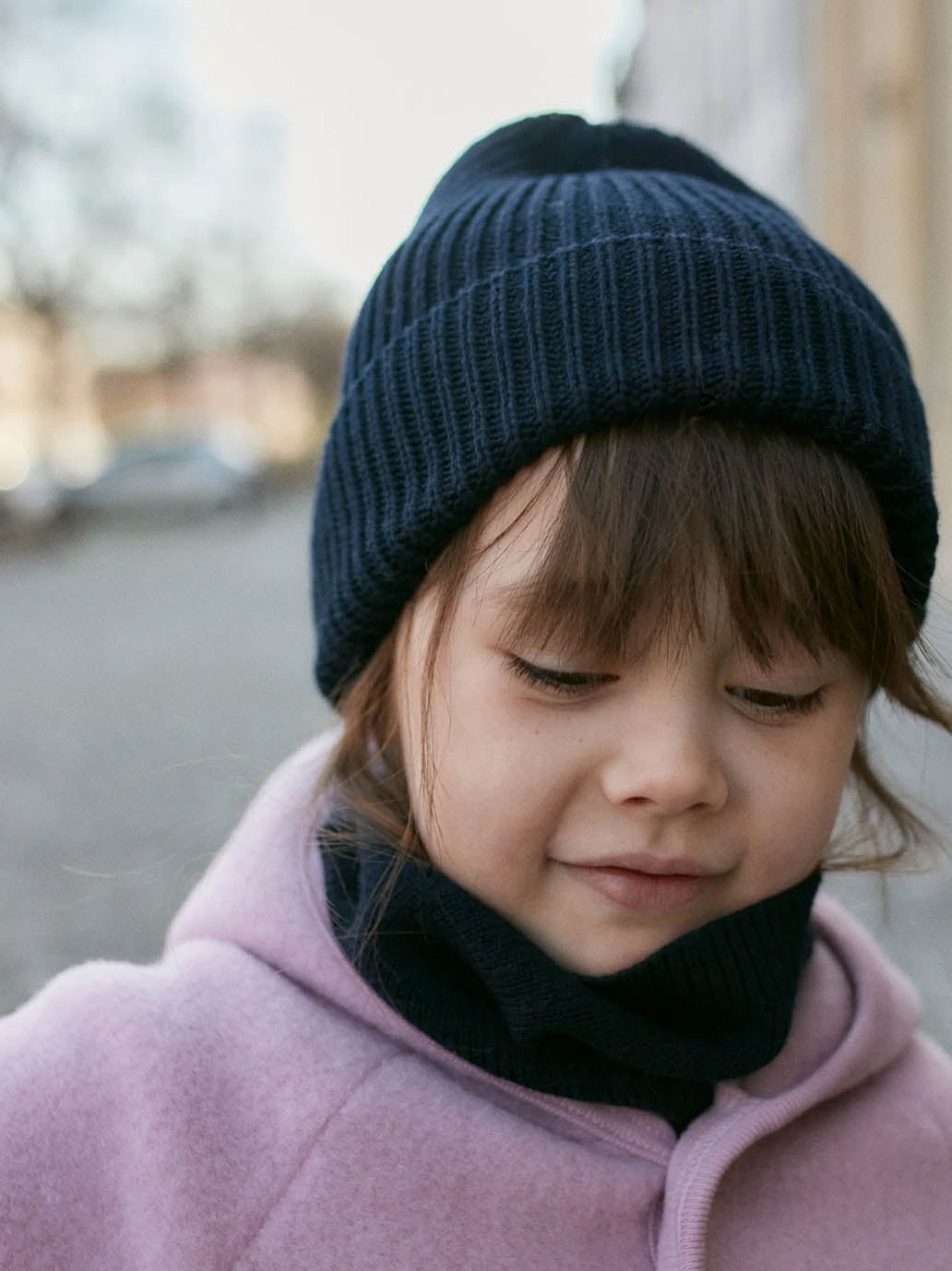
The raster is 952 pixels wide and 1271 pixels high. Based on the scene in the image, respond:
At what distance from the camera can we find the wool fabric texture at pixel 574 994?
1.21 metres

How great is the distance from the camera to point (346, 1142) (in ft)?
3.80

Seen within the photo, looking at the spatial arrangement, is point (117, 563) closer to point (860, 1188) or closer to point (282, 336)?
point (860, 1188)

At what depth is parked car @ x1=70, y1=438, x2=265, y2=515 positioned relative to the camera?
1748cm

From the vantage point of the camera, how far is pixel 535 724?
117cm

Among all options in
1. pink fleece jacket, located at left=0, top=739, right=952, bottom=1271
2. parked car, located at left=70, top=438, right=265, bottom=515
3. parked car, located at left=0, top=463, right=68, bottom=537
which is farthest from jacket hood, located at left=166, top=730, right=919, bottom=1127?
parked car, located at left=70, top=438, right=265, bottom=515

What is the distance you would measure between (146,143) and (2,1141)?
22.3 metres

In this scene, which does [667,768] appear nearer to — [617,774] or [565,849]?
[617,774]

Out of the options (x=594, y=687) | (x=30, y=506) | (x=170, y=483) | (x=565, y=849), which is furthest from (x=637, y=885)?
(x=170, y=483)

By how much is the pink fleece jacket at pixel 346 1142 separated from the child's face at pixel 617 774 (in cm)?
19

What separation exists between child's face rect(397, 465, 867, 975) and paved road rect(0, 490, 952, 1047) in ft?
1.37

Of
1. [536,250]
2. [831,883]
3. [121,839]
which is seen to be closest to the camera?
[536,250]

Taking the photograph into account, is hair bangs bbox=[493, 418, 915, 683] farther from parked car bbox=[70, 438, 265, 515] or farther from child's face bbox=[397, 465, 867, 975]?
parked car bbox=[70, 438, 265, 515]

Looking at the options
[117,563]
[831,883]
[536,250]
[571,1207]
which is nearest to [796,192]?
[831,883]

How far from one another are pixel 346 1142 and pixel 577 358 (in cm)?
77
